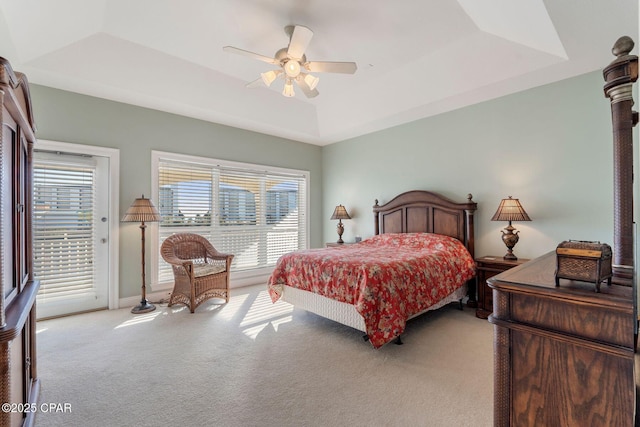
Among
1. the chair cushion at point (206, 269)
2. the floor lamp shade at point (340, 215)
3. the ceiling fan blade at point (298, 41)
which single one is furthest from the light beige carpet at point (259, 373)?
the ceiling fan blade at point (298, 41)

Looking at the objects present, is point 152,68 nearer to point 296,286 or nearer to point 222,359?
point 296,286

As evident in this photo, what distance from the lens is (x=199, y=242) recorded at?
13.8ft

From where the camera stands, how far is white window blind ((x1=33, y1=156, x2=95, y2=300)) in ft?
10.8

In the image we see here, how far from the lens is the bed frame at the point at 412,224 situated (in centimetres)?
290

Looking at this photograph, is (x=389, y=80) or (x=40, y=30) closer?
(x=40, y=30)

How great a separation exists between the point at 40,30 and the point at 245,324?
3.49 meters

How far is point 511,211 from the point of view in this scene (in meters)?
3.31

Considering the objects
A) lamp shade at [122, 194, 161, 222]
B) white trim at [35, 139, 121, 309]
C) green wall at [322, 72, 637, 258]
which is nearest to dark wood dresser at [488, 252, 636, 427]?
green wall at [322, 72, 637, 258]

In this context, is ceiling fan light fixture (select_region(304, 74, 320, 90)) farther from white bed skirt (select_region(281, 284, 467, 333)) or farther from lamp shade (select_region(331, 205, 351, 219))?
lamp shade (select_region(331, 205, 351, 219))

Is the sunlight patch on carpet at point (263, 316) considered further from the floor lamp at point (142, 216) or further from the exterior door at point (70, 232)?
the exterior door at point (70, 232)

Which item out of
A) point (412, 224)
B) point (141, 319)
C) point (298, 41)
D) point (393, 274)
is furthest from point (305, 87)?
point (141, 319)

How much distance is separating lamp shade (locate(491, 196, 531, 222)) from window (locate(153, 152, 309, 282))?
3.50 metres

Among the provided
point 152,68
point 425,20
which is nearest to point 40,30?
point 152,68

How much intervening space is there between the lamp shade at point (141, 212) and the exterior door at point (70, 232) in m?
0.46
